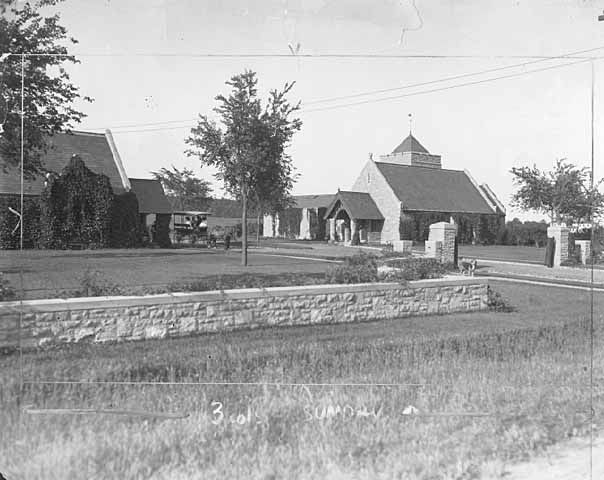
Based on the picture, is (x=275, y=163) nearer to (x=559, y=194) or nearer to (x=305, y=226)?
(x=305, y=226)

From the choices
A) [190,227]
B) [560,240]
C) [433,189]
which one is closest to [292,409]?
[433,189]

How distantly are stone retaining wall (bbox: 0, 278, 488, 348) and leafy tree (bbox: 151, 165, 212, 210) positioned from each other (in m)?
1.21

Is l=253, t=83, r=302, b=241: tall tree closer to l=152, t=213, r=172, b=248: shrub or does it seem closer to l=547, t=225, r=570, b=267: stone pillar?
l=152, t=213, r=172, b=248: shrub

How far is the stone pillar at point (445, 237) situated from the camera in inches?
338

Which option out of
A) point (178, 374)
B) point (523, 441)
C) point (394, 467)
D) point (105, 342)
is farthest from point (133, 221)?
point (523, 441)

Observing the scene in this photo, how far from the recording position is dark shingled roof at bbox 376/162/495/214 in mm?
7117

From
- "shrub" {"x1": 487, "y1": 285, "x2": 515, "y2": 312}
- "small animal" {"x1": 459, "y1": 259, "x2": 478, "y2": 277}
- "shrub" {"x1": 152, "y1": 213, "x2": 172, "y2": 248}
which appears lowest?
"shrub" {"x1": 487, "y1": 285, "x2": 515, "y2": 312}

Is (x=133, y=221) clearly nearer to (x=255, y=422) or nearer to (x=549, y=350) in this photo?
(x=255, y=422)

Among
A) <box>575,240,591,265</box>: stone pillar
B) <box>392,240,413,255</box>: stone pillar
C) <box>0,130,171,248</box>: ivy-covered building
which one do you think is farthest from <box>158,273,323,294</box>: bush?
<box>575,240,591,265</box>: stone pillar

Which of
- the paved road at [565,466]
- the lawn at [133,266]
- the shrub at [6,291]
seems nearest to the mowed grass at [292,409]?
the paved road at [565,466]

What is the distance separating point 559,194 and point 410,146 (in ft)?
6.66

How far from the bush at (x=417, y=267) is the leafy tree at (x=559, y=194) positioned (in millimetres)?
2296

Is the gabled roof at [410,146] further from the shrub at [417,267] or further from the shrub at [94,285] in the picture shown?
the shrub at [94,285]

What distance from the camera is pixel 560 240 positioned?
8.41 metres
